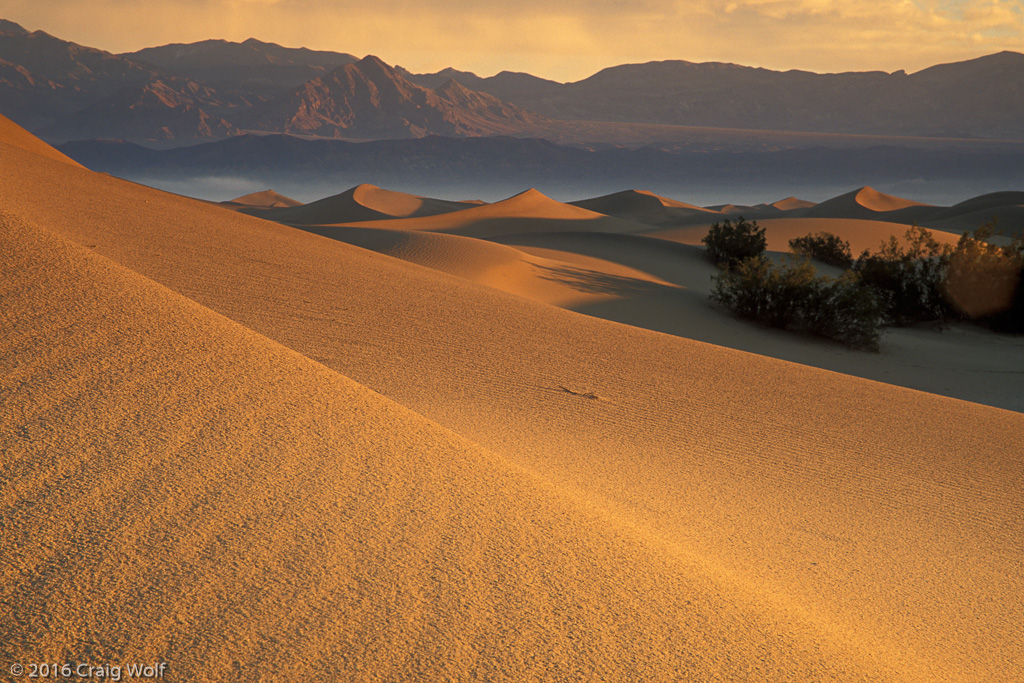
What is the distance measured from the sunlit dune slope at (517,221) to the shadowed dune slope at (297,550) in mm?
38871

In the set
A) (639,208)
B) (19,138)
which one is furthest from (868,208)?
(19,138)

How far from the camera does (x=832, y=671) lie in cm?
318

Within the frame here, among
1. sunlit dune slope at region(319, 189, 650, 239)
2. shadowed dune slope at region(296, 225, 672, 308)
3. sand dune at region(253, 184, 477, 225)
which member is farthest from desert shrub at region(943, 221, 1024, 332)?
sand dune at region(253, 184, 477, 225)

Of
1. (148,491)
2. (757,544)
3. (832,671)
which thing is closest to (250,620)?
(148,491)

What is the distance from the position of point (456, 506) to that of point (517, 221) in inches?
1799

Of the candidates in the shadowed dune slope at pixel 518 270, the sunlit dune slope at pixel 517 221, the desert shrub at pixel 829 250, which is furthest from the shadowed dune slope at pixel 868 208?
the shadowed dune slope at pixel 518 270

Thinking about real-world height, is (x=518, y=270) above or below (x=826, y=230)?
above

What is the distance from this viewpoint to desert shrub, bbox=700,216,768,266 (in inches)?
1020

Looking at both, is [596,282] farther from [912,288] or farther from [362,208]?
[362,208]

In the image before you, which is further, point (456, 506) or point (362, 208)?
point (362, 208)

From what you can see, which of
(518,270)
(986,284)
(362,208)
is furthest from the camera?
(362,208)

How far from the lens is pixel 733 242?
26359 millimetres

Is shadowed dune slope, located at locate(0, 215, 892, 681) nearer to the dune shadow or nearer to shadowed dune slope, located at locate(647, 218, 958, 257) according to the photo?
the dune shadow

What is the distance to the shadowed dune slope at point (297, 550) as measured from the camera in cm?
267
